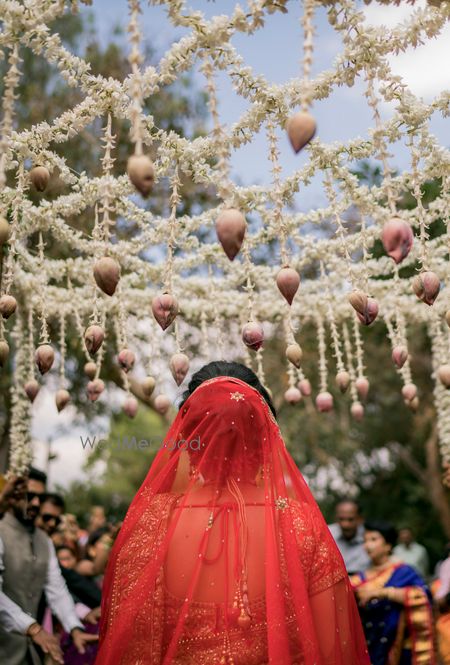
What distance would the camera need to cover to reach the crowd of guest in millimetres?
3404

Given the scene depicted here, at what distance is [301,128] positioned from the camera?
1.55m

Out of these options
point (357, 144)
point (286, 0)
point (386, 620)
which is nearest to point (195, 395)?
point (286, 0)

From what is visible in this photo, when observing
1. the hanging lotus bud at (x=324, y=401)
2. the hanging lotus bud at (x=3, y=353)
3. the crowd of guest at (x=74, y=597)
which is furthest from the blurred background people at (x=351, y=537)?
the hanging lotus bud at (x=3, y=353)

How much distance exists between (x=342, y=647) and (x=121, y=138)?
7779mm

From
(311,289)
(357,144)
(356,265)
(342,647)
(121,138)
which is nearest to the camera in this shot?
(342,647)

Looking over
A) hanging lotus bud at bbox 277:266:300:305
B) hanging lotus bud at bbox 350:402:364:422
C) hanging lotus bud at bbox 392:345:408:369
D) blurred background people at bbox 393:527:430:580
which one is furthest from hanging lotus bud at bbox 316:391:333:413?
blurred background people at bbox 393:527:430:580

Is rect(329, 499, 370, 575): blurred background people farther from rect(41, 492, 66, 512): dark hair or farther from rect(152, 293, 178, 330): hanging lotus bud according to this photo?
rect(152, 293, 178, 330): hanging lotus bud

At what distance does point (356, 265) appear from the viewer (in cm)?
459

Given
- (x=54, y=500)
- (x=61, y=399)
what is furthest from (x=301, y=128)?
(x=54, y=500)

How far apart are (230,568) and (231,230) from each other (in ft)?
3.04

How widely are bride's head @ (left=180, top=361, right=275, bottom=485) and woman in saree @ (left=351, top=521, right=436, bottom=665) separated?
7.54 ft

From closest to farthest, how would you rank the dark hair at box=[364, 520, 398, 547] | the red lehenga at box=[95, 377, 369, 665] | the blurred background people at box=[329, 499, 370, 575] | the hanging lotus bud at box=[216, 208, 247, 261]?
the hanging lotus bud at box=[216, 208, 247, 261], the red lehenga at box=[95, 377, 369, 665], the dark hair at box=[364, 520, 398, 547], the blurred background people at box=[329, 499, 370, 575]

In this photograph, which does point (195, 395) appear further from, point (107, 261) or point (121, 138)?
point (121, 138)

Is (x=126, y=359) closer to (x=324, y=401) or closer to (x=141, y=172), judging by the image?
(x=324, y=401)
